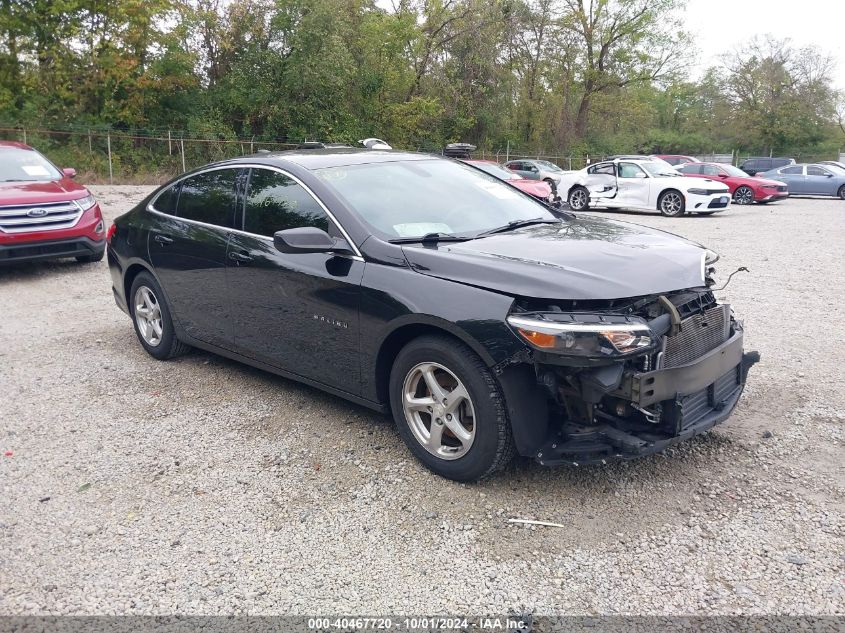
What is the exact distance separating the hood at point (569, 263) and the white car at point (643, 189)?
15.5 meters

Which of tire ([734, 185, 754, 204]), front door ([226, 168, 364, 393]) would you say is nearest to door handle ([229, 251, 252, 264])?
front door ([226, 168, 364, 393])

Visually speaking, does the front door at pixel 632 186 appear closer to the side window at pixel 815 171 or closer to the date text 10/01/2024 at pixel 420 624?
the side window at pixel 815 171

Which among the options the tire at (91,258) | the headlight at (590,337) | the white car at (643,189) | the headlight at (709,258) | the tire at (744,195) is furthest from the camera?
the tire at (744,195)

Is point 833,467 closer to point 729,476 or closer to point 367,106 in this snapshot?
point 729,476

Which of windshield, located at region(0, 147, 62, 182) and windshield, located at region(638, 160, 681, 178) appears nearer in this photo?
windshield, located at region(0, 147, 62, 182)

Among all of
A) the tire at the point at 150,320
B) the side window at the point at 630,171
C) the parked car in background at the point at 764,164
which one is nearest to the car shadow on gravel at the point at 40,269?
the tire at the point at 150,320

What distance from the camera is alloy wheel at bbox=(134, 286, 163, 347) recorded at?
5739 millimetres

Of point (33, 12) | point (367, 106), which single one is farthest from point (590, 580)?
point (367, 106)

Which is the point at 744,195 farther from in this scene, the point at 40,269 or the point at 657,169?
the point at 40,269

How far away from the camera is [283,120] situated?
1267 inches

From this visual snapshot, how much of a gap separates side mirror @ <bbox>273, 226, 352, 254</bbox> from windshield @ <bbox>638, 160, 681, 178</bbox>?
17099mm

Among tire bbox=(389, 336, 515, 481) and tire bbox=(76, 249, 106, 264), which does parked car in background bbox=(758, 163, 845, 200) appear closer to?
tire bbox=(76, 249, 106, 264)

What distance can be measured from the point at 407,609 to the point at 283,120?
31694 mm

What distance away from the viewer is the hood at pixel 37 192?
876 cm
